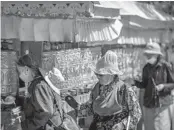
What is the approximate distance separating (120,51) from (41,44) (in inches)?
93.6

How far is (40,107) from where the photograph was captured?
368 centimetres

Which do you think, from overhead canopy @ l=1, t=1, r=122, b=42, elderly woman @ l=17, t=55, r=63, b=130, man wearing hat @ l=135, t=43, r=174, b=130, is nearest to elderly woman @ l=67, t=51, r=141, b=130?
elderly woman @ l=17, t=55, r=63, b=130

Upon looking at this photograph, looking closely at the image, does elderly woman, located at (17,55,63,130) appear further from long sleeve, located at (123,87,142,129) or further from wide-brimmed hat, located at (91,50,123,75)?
long sleeve, located at (123,87,142,129)

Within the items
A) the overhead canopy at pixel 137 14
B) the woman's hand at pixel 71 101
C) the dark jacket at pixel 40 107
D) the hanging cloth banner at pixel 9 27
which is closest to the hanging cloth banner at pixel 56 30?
the hanging cloth banner at pixel 9 27

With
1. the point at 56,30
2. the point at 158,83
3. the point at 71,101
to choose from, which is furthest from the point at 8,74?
the point at 158,83

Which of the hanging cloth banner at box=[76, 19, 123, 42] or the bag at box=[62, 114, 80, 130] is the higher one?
the hanging cloth banner at box=[76, 19, 123, 42]

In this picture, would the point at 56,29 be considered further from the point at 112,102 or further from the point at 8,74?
the point at 112,102

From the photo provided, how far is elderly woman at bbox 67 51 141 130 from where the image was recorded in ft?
12.5

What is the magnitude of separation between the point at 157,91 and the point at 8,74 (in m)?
2.46

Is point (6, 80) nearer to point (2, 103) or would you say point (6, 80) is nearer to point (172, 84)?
point (2, 103)

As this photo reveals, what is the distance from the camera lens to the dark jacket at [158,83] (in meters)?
5.75

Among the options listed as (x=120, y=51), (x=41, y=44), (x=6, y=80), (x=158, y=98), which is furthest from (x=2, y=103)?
(x=120, y=51)

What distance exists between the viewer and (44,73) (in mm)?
3908

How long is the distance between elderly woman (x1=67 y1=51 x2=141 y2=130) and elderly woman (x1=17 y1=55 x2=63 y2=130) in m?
0.46
